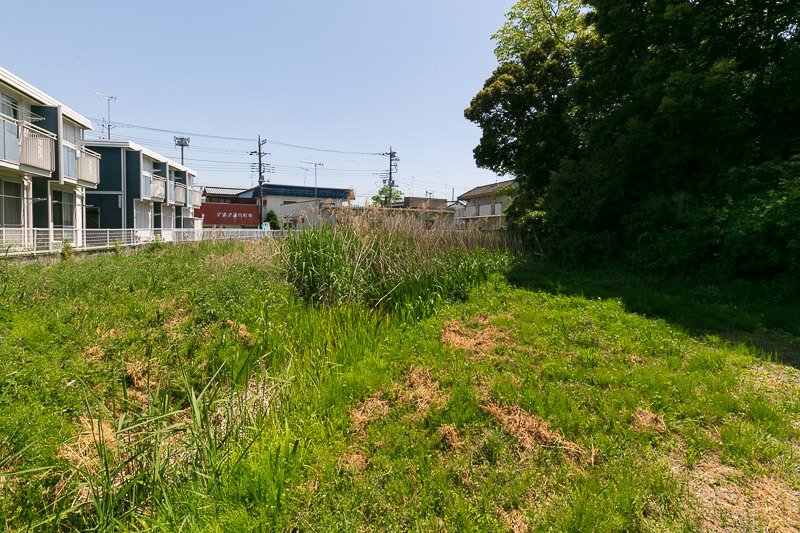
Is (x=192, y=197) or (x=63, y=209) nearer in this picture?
(x=63, y=209)

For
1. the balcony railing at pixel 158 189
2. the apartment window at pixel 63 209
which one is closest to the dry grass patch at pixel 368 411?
the apartment window at pixel 63 209

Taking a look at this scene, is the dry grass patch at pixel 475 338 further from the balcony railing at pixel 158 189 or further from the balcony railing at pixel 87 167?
the balcony railing at pixel 158 189

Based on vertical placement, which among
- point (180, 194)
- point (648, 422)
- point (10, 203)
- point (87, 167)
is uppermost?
point (180, 194)

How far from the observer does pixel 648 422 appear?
3016 mm

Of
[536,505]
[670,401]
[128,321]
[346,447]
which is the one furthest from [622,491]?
[128,321]

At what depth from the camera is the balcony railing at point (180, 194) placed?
99.0ft

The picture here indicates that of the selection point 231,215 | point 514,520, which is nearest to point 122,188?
point 231,215

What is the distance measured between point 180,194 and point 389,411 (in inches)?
1303

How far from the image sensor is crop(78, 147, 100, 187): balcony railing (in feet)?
52.2

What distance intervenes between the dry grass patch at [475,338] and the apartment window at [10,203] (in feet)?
48.5

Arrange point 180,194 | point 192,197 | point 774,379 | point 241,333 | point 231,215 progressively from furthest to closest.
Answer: point 231,215 → point 192,197 → point 180,194 → point 241,333 → point 774,379

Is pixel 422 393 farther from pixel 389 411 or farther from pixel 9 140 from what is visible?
pixel 9 140

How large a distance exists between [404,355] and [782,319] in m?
Result: 5.52

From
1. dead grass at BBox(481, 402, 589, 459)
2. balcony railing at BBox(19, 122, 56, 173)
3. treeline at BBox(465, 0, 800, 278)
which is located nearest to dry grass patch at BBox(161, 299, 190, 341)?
dead grass at BBox(481, 402, 589, 459)
